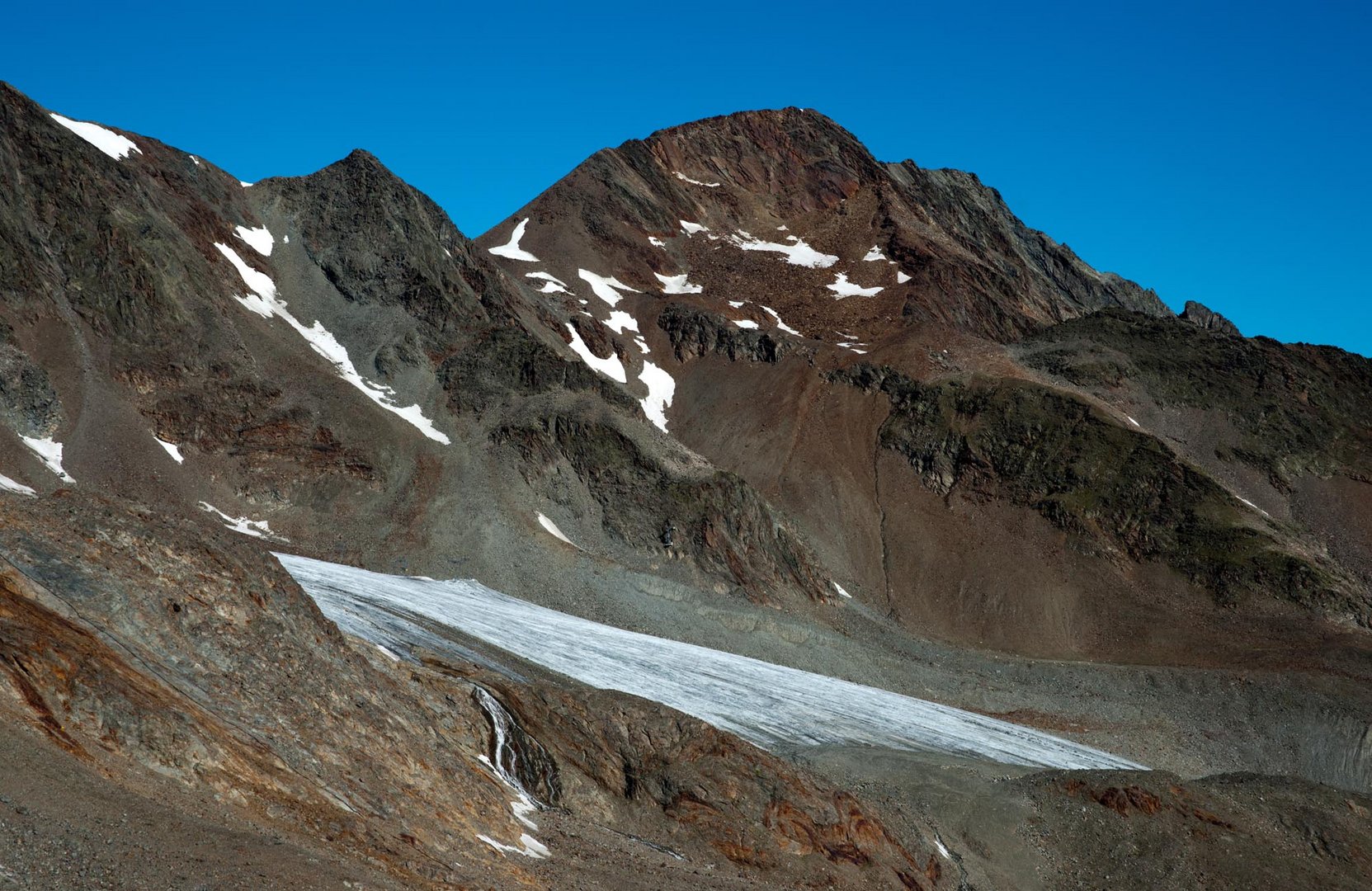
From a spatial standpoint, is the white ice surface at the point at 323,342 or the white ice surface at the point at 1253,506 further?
the white ice surface at the point at 1253,506

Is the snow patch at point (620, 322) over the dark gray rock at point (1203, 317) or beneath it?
beneath

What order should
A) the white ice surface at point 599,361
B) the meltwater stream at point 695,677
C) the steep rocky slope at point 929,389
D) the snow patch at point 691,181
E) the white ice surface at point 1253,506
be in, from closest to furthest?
the meltwater stream at point 695,677
the steep rocky slope at point 929,389
the white ice surface at point 1253,506
the white ice surface at point 599,361
the snow patch at point 691,181

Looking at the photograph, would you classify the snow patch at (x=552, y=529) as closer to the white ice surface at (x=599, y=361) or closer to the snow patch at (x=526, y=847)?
the white ice surface at (x=599, y=361)

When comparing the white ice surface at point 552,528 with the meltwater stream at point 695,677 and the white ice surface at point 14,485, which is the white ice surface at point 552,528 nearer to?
the meltwater stream at point 695,677

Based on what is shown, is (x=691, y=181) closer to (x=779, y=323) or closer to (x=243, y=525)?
(x=779, y=323)

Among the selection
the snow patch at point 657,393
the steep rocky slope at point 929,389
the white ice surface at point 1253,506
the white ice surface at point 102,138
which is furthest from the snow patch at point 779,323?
the white ice surface at point 102,138

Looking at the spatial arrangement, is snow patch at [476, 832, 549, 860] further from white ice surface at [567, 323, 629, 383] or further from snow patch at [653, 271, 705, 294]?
snow patch at [653, 271, 705, 294]

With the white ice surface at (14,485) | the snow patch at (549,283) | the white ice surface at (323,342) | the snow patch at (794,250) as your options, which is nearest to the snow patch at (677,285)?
the snow patch at (794,250)

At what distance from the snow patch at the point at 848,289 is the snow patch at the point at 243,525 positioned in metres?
75.9

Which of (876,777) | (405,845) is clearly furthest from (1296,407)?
(405,845)

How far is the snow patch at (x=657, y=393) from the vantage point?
102938mm

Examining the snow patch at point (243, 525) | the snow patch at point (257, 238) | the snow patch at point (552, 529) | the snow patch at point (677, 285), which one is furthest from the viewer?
the snow patch at point (677, 285)

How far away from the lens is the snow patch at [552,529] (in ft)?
242

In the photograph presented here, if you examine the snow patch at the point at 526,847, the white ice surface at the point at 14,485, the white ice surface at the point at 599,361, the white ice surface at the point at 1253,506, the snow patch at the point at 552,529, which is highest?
the white ice surface at the point at 1253,506
